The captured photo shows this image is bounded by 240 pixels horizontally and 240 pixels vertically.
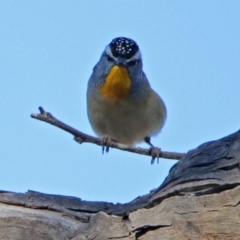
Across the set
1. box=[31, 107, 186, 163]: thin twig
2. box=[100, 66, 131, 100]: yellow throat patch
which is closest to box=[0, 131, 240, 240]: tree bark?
box=[31, 107, 186, 163]: thin twig

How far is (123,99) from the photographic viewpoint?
7.01 meters

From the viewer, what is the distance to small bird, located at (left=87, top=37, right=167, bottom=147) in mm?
6770

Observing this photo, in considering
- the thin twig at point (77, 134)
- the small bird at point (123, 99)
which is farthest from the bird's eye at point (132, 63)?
the thin twig at point (77, 134)

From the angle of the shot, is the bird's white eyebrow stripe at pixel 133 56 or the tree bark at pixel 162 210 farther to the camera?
the bird's white eyebrow stripe at pixel 133 56

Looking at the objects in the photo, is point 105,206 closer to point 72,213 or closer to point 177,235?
point 72,213

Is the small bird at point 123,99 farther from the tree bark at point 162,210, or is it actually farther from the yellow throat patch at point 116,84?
the tree bark at point 162,210

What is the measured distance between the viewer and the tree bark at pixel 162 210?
3.53 meters

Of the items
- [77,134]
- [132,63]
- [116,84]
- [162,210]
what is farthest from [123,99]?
[162,210]

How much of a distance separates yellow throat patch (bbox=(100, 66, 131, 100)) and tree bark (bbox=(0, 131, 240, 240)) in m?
2.59

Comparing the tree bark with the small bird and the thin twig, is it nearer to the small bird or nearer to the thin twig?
the thin twig

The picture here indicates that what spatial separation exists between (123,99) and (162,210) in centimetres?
335

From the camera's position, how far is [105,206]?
4227 mm

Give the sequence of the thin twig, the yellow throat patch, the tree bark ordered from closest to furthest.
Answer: the tree bark → the thin twig → the yellow throat patch

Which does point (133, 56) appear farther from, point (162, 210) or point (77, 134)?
point (162, 210)
